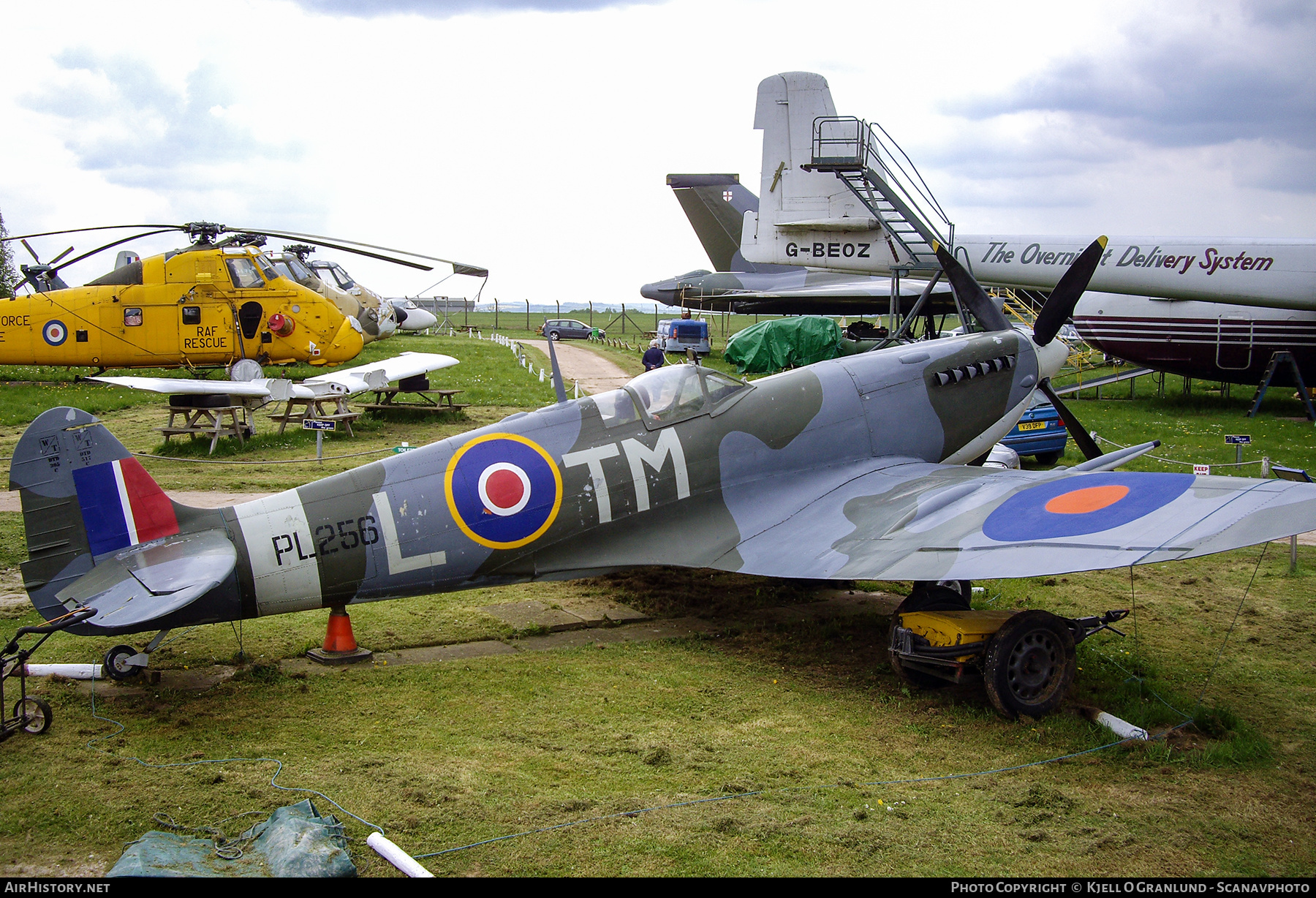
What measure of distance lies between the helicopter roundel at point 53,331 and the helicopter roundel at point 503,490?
636 inches

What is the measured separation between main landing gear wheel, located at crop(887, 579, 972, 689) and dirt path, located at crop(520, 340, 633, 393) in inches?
525

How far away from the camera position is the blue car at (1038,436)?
1384 centimetres

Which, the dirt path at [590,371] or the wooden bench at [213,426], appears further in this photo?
the dirt path at [590,371]

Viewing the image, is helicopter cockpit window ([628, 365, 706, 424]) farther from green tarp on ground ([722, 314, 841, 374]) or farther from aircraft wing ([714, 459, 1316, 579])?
green tarp on ground ([722, 314, 841, 374])

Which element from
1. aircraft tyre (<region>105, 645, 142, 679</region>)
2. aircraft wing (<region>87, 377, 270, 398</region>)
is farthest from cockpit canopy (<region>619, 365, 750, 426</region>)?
aircraft wing (<region>87, 377, 270, 398</region>)

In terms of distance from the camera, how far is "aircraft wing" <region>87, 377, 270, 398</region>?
602 inches

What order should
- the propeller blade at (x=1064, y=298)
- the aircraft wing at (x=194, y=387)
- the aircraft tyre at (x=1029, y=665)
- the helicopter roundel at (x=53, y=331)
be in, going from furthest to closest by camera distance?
the helicopter roundel at (x=53, y=331) → the aircraft wing at (x=194, y=387) → the propeller blade at (x=1064, y=298) → the aircraft tyre at (x=1029, y=665)

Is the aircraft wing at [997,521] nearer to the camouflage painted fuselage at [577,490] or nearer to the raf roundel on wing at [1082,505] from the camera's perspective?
the raf roundel on wing at [1082,505]

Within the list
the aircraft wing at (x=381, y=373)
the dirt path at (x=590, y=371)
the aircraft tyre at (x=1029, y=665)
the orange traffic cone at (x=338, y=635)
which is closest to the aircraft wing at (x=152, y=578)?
the orange traffic cone at (x=338, y=635)

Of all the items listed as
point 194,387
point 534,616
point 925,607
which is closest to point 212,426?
point 194,387

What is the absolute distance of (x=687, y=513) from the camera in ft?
24.6

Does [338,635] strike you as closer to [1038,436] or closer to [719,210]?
[1038,436]

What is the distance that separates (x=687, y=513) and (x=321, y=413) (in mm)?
12326

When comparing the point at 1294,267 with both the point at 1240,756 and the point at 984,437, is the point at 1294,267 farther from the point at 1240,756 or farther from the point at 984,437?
the point at 1240,756
